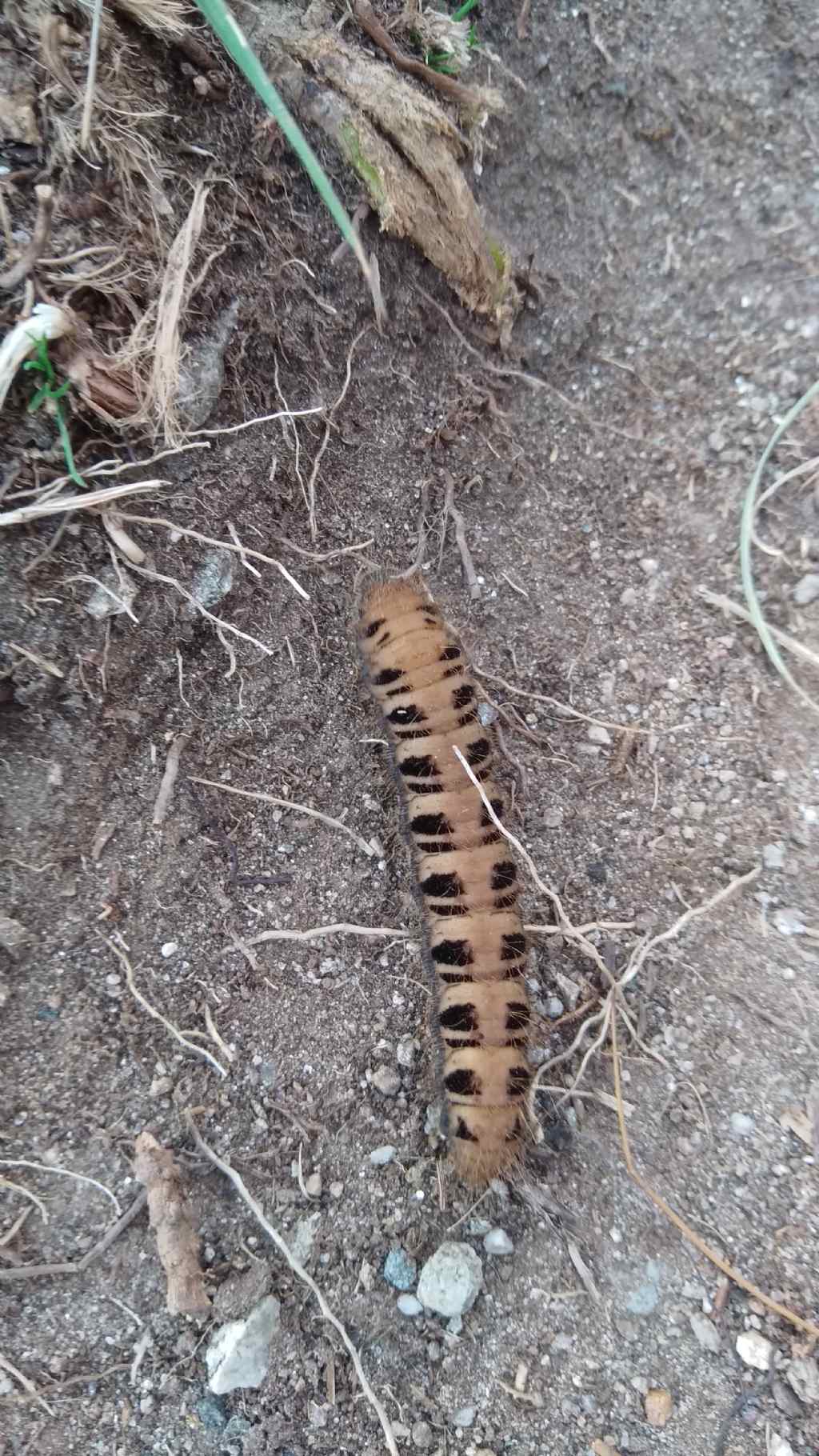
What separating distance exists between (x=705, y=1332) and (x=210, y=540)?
256 centimetres

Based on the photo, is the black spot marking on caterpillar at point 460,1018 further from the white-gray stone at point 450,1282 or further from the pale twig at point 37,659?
the pale twig at point 37,659

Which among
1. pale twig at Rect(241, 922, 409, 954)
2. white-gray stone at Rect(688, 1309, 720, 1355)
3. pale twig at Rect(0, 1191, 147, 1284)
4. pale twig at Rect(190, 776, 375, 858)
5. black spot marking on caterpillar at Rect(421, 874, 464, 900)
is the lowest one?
white-gray stone at Rect(688, 1309, 720, 1355)

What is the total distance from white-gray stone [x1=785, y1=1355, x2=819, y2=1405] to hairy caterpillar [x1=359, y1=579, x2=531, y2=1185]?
0.89 meters

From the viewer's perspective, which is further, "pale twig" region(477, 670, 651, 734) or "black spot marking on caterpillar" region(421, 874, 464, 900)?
"pale twig" region(477, 670, 651, 734)

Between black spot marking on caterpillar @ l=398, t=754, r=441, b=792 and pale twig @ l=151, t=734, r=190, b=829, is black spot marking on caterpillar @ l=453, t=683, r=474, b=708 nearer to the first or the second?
black spot marking on caterpillar @ l=398, t=754, r=441, b=792

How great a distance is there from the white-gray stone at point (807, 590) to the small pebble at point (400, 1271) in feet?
7.31

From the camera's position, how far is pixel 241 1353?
88.8 inches

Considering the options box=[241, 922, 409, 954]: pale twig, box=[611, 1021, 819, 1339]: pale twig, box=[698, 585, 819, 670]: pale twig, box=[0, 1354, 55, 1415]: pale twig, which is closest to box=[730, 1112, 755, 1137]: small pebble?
box=[611, 1021, 819, 1339]: pale twig

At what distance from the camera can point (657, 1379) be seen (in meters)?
2.33

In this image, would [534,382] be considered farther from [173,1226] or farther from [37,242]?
[173,1226]

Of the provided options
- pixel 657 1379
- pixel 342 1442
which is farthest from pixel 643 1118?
pixel 342 1442

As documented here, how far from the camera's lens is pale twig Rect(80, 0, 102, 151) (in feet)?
6.53

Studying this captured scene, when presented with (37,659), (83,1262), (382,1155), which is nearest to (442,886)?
(382,1155)

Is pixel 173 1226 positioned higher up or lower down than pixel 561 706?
lower down
